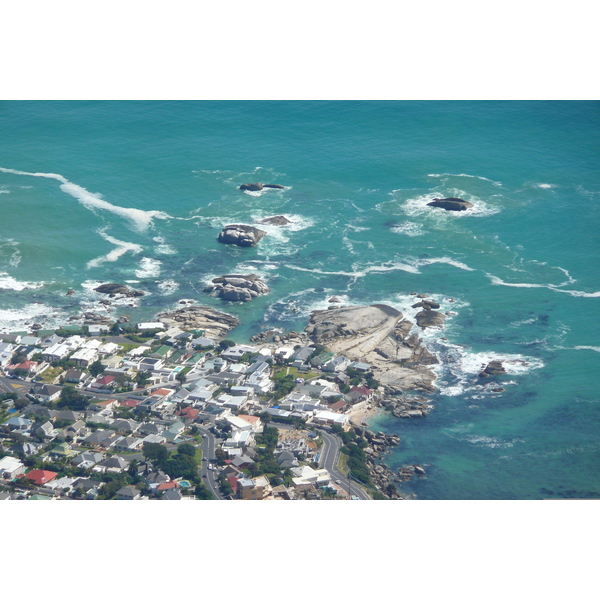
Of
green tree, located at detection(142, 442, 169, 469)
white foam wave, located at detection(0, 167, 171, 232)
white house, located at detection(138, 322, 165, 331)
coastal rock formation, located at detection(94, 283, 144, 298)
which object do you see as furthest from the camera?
white foam wave, located at detection(0, 167, 171, 232)

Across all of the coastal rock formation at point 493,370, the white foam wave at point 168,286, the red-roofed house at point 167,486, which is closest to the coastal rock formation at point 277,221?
the white foam wave at point 168,286

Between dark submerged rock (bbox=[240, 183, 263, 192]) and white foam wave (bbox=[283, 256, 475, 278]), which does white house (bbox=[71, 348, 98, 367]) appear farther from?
dark submerged rock (bbox=[240, 183, 263, 192])

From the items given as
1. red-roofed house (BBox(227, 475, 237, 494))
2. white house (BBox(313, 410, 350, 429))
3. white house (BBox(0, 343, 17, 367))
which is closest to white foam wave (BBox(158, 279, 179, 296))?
white house (BBox(0, 343, 17, 367))

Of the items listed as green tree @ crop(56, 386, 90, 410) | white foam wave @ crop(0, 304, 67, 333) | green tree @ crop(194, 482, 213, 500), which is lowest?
green tree @ crop(194, 482, 213, 500)

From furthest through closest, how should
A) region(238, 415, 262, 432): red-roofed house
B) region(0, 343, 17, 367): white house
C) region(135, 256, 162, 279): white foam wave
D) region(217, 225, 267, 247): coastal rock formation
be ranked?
region(217, 225, 267, 247): coastal rock formation < region(135, 256, 162, 279): white foam wave < region(0, 343, 17, 367): white house < region(238, 415, 262, 432): red-roofed house

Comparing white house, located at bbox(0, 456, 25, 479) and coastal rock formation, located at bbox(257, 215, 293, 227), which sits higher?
coastal rock formation, located at bbox(257, 215, 293, 227)

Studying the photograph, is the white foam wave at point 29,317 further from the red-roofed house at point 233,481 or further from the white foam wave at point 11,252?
the red-roofed house at point 233,481

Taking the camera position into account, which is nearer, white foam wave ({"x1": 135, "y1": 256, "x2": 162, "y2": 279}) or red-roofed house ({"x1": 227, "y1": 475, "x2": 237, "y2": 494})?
red-roofed house ({"x1": 227, "y1": 475, "x2": 237, "y2": 494})
